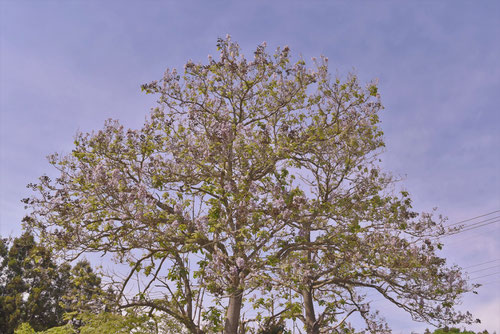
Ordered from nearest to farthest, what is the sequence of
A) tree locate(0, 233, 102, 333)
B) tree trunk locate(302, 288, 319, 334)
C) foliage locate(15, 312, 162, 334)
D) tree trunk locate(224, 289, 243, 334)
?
1. foliage locate(15, 312, 162, 334)
2. tree trunk locate(224, 289, 243, 334)
3. tree trunk locate(302, 288, 319, 334)
4. tree locate(0, 233, 102, 333)

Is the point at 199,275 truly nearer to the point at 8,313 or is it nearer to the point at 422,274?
the point at 422,274

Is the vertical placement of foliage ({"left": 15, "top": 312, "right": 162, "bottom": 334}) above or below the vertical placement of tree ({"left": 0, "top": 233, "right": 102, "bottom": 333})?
below

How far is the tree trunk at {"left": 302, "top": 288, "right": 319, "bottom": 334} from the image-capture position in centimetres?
1345

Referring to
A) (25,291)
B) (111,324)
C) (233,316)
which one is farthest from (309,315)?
(25,291)

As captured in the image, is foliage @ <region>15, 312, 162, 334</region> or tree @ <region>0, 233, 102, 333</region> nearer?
foliage @ <region>15, 312, 162, 334</region>

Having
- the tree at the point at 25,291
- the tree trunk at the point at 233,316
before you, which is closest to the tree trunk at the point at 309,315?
the tree trunk at the point at 233,316

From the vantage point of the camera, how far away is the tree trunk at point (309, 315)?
44.1 feet

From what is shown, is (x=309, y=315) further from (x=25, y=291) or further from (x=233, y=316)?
(x=25, y=291)

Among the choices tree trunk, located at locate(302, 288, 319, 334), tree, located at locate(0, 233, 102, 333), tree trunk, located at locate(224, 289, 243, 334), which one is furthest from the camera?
tree, located at locate(0, 233, 102, 333)

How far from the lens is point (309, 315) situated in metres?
13.9

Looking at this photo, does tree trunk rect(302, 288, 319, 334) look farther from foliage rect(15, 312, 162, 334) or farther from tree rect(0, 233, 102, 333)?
tree rect(0, 233, 102, 333)

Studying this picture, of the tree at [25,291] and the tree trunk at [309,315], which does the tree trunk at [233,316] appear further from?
the tree at [25,291]

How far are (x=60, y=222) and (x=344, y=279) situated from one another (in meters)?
8.19

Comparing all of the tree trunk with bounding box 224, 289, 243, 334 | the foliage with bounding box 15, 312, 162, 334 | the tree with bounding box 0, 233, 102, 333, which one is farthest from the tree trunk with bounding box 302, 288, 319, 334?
the tree with bounding box 0, 233, 102, 333
